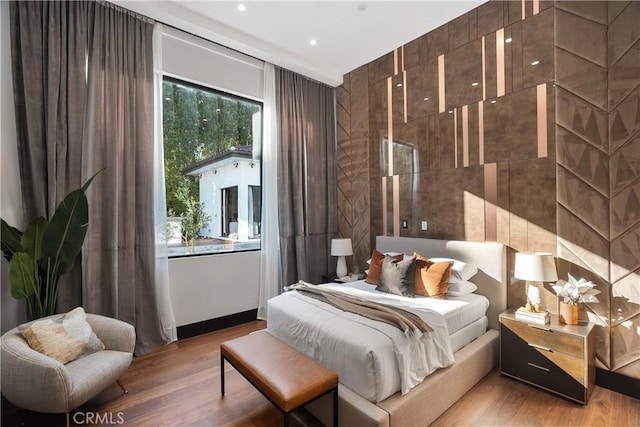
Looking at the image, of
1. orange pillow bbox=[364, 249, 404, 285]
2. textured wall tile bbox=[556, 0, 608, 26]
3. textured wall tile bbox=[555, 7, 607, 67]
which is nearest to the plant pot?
orange pillow bbox=[364, 249, 404, 285]

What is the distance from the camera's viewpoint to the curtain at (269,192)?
13.7ft

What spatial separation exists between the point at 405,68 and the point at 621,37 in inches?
82.6

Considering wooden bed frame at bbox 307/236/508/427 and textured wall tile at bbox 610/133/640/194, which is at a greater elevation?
textured wall tile at bbox 610/133/640/194

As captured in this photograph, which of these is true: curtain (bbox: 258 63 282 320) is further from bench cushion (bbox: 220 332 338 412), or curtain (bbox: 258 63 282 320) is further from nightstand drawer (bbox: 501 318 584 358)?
nightstand drawer (bbox: 501 318 584 358)

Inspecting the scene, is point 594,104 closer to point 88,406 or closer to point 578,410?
point 578,410

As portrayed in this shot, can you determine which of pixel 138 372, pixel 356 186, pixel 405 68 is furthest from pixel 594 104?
pixel 138 372

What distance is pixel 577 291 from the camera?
2.45 meters

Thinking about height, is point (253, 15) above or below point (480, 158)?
above

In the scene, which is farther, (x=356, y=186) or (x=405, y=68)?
(x=356, y=186)

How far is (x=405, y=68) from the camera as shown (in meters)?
4.00

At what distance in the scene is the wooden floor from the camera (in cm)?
212

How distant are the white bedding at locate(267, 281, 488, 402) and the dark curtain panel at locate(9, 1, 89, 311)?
2.12 meters

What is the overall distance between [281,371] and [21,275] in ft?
6.97

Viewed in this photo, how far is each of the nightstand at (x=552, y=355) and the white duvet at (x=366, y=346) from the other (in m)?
0.76
